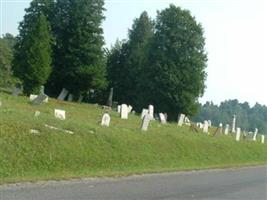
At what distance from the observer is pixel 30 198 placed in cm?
1259

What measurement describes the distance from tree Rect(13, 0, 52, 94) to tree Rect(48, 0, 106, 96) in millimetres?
3031

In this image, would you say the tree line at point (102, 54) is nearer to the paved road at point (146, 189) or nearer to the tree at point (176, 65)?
the tree at point (176, 65)

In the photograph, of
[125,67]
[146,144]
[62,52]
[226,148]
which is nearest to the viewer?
[146,144]

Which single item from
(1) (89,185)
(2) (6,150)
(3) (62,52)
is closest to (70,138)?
(2) (6,150)

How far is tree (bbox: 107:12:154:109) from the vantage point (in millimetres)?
65750

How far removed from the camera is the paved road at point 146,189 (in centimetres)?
1359

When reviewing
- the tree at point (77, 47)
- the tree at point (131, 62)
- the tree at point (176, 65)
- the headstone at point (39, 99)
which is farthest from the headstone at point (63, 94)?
the headstone at point (39, 99)

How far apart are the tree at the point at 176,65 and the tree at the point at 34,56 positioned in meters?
11.2

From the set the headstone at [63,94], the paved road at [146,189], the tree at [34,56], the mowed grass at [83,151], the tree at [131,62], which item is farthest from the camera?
the tree at [131,62]

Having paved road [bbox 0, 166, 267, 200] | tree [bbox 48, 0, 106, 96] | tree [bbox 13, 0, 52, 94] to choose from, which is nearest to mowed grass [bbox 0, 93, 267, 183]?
paved road [bbox 0, 166, 267, 200]

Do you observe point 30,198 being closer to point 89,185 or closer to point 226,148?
point 89,185

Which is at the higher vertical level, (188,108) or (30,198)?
(188,108)

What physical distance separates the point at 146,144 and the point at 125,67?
45.0 metres

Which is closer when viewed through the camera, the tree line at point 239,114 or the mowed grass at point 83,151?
the mowed grass at point 83,151
